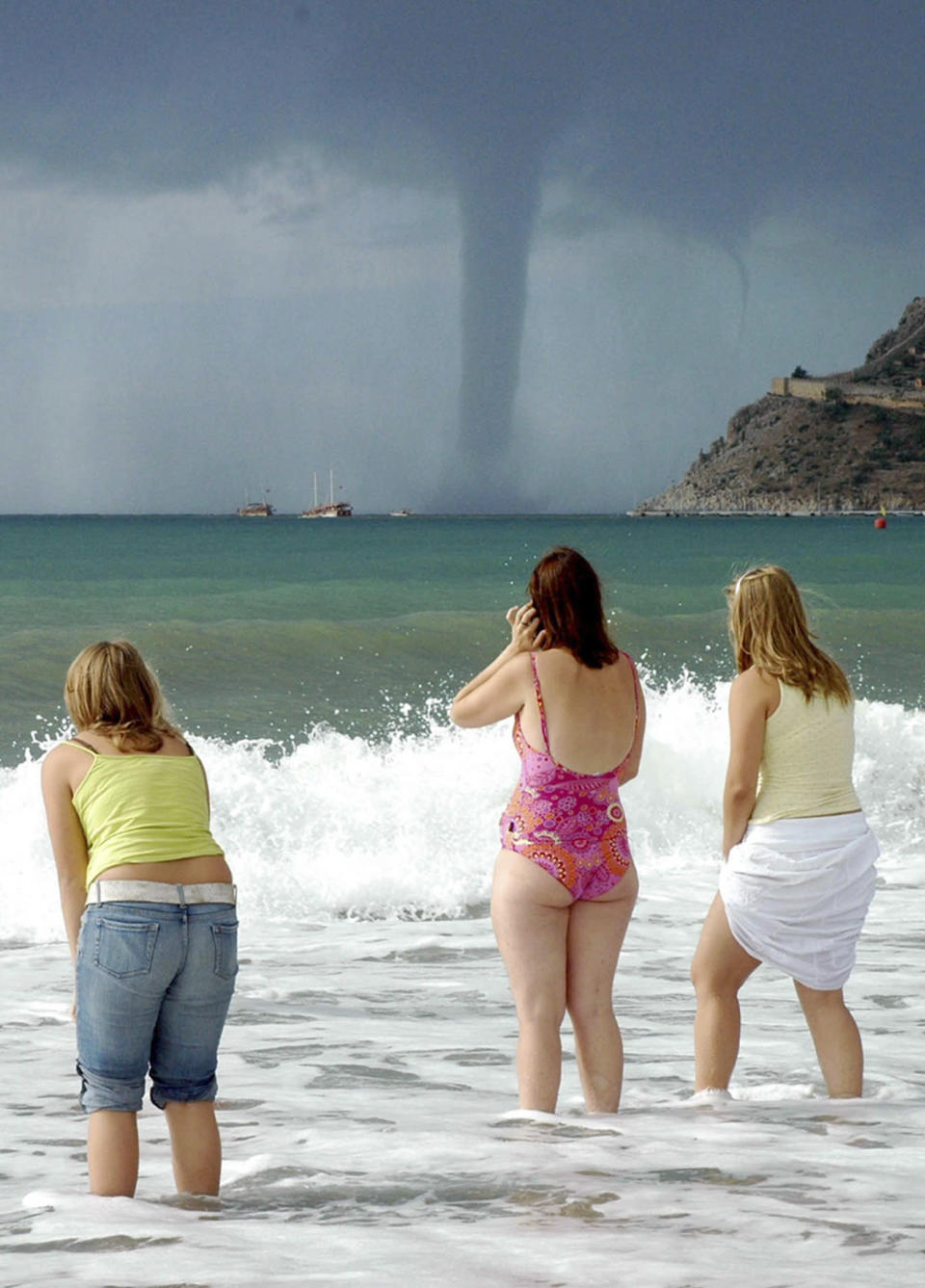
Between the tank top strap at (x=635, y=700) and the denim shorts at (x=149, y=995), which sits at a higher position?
the tank top strap at (x=635, y=700)

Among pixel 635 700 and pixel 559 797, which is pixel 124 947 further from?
pixel 635 700

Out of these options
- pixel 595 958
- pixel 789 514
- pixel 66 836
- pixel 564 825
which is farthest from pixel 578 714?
pixel 789 514

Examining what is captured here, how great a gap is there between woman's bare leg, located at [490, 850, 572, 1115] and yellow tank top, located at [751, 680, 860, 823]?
2.37 feet

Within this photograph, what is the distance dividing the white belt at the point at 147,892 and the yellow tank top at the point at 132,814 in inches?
1.7

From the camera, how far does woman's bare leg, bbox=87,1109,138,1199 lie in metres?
3.56

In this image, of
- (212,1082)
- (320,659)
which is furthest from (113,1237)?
(320,659)

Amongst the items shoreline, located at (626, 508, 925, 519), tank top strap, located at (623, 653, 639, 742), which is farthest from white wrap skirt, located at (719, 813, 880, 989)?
shoreline, located at (626, 508, 925, 519)

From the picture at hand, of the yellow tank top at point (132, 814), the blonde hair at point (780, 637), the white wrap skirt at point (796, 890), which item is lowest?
the white wrap skirt at point (796, 890)

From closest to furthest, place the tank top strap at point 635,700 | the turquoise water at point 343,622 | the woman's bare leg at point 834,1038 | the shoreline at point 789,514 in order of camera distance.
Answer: the tank top strap at point 635,700, the woman's bare leg at point 834,1038, the turquoise water at point 343,622, the shoreline at point 789,514

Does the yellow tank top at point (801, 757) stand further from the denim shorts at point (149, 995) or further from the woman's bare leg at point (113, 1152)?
the woman's bare leg at point (113, 1152)

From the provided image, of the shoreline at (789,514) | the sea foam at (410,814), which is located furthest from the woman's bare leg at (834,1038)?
the shoreline at (789,514)

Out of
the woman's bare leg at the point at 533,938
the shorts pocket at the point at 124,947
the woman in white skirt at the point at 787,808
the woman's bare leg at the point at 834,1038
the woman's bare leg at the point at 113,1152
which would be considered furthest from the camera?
the woman's bare leg at the point at 834,1038

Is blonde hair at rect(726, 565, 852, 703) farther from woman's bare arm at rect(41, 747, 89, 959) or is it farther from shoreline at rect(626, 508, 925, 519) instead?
shoreline at rect(626, 508, 925, 519)

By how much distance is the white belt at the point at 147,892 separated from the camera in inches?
138
